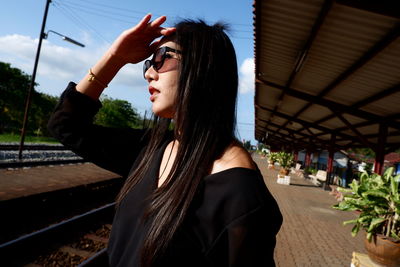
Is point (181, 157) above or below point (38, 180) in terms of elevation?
above

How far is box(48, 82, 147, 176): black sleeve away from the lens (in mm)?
1554

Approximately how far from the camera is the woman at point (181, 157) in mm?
1024

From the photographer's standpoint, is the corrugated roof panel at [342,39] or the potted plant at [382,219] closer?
the potted plant at [382,219]

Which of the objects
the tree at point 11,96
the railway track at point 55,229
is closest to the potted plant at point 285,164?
the railway track at point 55,229

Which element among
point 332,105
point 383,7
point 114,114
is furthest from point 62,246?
point 114,114

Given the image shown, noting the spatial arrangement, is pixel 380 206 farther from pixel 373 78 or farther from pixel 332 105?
pixel 332 105

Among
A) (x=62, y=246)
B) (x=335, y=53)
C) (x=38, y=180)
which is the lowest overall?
(x=62, y=246)

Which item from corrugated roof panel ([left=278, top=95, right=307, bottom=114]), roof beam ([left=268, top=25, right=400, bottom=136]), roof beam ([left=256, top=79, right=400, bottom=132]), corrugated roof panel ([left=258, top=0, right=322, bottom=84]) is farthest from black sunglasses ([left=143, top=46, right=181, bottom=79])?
corrugated roof panel ([left=278, top=95, right=307, bottom=114])

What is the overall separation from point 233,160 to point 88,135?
877mm

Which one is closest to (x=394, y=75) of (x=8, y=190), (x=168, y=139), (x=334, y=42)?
(x=334, y=42)

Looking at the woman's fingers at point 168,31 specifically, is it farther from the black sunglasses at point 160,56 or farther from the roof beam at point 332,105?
the roof beam at point 332,105

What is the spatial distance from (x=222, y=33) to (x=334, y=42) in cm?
554

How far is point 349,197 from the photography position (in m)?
4.61

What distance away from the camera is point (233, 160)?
1.17m
